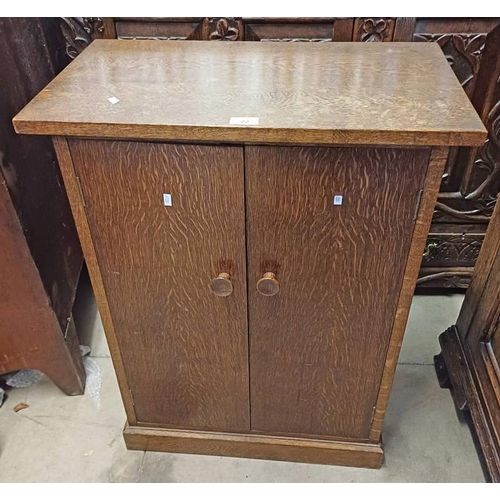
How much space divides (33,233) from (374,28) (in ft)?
2.90

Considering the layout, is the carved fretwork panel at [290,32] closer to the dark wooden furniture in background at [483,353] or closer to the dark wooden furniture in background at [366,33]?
the dark wooden furniture in background at [366,33]

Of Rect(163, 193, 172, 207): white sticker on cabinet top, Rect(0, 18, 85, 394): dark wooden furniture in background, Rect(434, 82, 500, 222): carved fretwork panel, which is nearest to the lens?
Rect(163, 193, 172, 207): white sticker on cabinet top

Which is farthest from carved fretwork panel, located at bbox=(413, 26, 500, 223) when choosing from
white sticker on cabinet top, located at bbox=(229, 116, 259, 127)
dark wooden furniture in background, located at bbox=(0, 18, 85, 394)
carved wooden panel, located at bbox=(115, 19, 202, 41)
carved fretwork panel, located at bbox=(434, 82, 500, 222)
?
dark wooden furniture in background, located at bbox=(0, 18, 85, 394)

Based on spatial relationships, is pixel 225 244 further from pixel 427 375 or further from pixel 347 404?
pixel 427 375

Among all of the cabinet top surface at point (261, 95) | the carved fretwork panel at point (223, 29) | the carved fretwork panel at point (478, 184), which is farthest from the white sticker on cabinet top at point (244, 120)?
the carved fretwork panel at point (478, 184)

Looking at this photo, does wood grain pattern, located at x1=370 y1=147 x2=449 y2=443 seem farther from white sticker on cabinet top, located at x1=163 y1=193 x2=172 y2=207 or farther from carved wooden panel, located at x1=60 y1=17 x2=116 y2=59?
carved wooden panel, located at x1=60 y1=17 x2=116 y2=59

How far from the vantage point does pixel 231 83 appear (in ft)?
2.89

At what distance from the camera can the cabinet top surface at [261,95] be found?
29.0 inches

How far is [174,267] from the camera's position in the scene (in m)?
0.95

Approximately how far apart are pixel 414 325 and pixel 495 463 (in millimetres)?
550

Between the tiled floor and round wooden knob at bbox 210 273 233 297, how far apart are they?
1.88ft

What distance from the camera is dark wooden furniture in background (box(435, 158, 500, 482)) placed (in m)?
1.18
